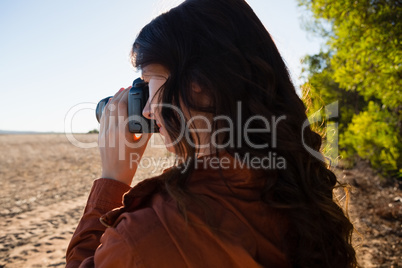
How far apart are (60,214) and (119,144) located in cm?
344

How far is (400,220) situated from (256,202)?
3.65 m

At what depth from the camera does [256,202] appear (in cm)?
81

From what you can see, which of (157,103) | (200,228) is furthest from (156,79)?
(200,228)

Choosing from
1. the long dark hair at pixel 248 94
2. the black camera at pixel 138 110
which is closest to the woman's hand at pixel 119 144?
the black camera at pixel 138 110

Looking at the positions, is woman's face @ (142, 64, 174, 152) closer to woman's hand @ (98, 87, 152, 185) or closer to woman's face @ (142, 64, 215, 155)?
woman's face @ (142, 64, 215, 155)

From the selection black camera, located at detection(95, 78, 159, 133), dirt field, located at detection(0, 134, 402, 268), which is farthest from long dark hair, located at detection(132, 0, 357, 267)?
dirt field, located at detection(0, 134, 402, 268)

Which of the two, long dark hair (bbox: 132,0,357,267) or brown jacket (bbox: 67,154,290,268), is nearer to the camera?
brown jacket (bbox: 67,154,290,268)

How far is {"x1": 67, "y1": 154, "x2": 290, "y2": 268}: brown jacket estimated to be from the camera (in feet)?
2.31

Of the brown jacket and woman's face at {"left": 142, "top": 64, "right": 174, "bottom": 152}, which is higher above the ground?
woman's face at {"left": 142, "top": 64, "right": 174, "bottom": 152}

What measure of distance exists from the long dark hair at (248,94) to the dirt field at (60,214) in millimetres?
546

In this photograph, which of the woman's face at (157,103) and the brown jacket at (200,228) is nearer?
the brown jacket at (200,228)

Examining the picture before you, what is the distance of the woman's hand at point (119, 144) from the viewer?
112 cm

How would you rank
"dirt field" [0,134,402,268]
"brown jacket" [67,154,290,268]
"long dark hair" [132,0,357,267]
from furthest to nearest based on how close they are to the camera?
"dirt field" [0,134,402,268], "long dark hair" [132,0,357,267], "brown jacket" [67,154,290,268]

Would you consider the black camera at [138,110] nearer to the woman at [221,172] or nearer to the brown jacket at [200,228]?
the woman at [221,172]
